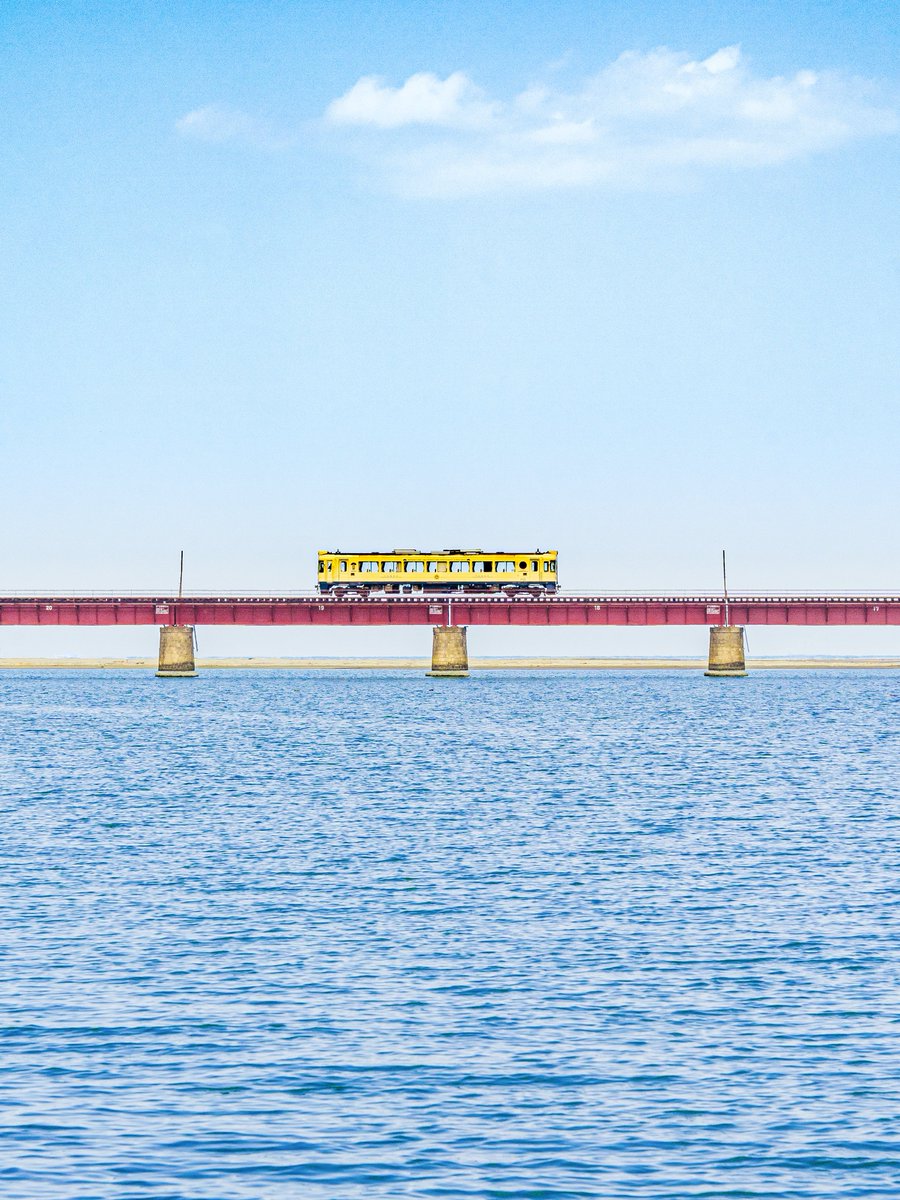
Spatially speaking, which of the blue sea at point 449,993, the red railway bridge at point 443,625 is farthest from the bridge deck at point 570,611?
the blue sea at point 449,993

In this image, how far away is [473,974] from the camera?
22234 millimetres

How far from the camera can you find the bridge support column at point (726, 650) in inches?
6309

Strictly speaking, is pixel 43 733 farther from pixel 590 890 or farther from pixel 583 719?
pixel 590 890

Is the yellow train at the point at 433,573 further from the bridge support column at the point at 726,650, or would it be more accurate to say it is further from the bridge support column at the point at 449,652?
the bridge support column at the point at 726,650

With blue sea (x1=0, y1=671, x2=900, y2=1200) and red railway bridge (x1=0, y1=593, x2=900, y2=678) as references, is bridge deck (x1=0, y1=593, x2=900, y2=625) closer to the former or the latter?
red railway bridge (x1=0, y1=593, x2=900, y2=678)

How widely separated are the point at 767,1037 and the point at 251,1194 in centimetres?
733

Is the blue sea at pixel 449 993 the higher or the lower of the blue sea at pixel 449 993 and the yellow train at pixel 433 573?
the lower

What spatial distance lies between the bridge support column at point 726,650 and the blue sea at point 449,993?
110 m

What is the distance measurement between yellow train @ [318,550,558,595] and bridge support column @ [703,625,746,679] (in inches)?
842

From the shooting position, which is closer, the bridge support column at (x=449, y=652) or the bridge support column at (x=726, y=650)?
the bridge support column at (x=449, y=652)

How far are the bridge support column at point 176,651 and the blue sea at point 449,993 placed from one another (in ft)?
354

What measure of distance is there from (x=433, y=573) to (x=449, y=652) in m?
10.1

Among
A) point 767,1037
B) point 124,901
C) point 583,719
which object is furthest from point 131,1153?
point 583,719

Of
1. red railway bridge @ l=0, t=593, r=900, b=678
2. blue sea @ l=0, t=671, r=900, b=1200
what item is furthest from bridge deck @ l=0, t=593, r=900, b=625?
blue sea @ l=0, t=671, r=900, b=1200
